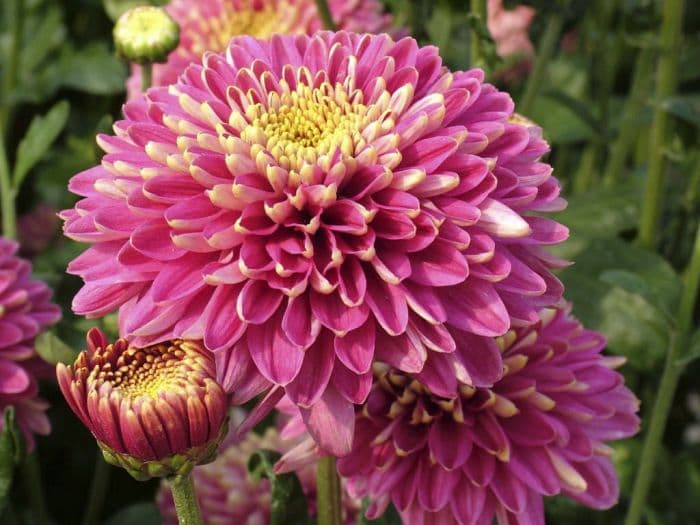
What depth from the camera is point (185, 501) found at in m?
0.71

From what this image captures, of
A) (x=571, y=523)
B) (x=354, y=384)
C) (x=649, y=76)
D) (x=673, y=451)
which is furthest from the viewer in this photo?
(x=673, y=451)

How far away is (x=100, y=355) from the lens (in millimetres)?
688

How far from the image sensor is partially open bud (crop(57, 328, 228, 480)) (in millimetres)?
651

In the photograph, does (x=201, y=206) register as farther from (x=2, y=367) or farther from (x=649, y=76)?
(x=649, y=76)

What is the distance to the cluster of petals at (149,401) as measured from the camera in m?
0.65

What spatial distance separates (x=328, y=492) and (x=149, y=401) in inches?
9.4

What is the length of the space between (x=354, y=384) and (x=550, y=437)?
0.21 metres

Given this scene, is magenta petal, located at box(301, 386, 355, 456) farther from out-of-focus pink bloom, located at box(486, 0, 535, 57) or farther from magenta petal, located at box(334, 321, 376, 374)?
out-of-focus pink bloom, located at box(486, 0, 535, 57)

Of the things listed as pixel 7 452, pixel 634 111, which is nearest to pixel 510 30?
pixel 634 111

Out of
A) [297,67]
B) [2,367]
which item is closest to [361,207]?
[297,67]

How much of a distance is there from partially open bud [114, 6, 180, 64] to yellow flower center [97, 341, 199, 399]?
0.46 meters

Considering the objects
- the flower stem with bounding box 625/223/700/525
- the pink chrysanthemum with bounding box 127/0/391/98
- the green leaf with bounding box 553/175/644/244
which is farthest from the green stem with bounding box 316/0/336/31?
the flower stem with bounding box 625/223/700/525

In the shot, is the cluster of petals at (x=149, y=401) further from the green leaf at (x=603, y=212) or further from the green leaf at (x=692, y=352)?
the green leaf at (x=603, y=212)

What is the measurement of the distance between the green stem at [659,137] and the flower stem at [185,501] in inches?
30.5
